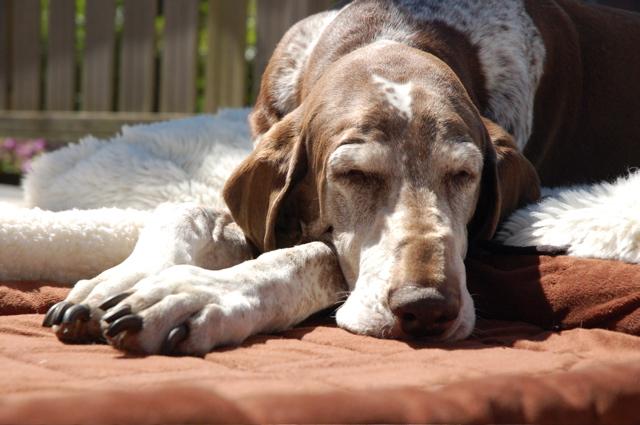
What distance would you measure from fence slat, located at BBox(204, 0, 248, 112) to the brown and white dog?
2662 mm

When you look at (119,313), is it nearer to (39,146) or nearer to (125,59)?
(125,59)

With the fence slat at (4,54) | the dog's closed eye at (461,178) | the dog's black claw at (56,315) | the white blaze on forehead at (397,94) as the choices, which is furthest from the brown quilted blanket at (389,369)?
the fence slat at (4,54)

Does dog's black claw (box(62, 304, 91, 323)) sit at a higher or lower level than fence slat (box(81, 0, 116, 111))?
higher

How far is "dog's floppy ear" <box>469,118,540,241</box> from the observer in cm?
299

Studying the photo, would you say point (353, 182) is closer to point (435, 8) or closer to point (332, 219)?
point (332, 219)

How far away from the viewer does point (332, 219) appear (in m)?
2.84

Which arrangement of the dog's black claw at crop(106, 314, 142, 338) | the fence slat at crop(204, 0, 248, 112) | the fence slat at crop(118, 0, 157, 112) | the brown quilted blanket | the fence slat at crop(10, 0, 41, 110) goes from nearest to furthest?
1. the brown quilted blanket
2. the dog's black claw at crop(106, 314, 142, 338)
3. the fence slat at crop(204, 0, 248, 112)
4. the fence slat at crop(118, 0, 157, 112)
5. the fence slat at crop(10, 0, 41, 110)

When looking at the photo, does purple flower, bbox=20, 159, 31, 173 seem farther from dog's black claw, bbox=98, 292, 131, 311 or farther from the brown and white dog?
dog's black claw, bbox=98, 292, 131, 311

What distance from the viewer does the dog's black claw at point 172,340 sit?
7.16 feet

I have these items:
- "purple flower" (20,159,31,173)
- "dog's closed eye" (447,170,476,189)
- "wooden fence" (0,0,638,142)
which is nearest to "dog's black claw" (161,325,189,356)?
"dog's closed eye" (447,170,476,189)

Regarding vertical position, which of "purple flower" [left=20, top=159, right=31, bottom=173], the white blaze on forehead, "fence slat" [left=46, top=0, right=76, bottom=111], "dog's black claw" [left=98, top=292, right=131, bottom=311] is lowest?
"purple flower" [left=20, top=159, right=31, bottom=173]

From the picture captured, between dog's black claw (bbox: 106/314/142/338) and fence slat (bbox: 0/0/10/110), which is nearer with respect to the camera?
dog's black claw (bbox: 106/314/142/338)

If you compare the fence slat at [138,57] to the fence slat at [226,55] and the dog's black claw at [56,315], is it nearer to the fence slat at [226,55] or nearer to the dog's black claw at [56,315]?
the fence slat at [226,55]

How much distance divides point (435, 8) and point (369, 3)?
0.82 feet
